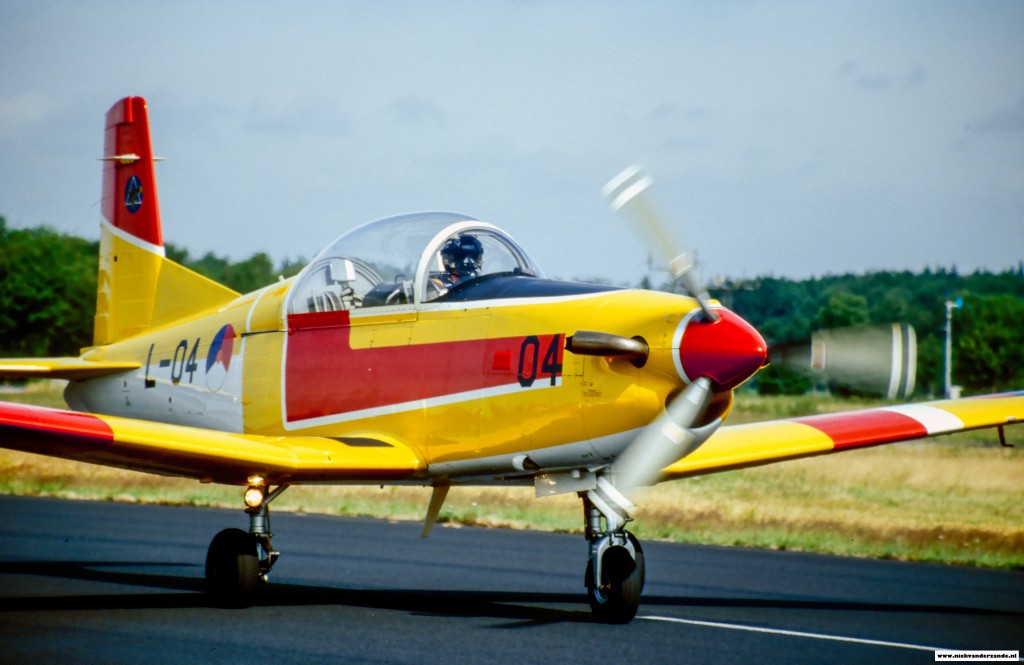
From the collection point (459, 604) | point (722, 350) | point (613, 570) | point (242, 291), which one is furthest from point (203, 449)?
point (242, 291)

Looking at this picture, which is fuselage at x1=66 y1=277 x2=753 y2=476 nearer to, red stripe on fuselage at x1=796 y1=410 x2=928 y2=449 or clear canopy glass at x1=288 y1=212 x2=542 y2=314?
clear canopy glass at x1=288 y1=212 x2=542 y2=314

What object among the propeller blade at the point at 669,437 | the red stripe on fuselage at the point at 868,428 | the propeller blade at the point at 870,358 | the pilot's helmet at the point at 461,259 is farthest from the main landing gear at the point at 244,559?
the red stripe on fuselage at the point at 868,428

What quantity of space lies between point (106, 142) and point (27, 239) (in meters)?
56.5

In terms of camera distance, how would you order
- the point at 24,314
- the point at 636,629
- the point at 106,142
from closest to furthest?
the point at 636,629 → the point at 106,142 → the point at 24,314

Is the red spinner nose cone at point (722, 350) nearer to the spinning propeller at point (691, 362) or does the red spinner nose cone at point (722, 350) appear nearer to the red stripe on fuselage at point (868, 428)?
the spinning propeller at point (691, 362)

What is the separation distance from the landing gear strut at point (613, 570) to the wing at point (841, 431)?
114 cm

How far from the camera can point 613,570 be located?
848 centimetres

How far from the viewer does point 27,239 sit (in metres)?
66.1

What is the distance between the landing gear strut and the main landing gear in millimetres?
2398

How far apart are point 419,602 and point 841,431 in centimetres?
369

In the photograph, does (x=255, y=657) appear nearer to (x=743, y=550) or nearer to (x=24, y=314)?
(x=743, y=550)

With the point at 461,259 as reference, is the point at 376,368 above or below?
below

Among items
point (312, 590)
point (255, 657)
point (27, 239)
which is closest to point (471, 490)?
point (312, 590)

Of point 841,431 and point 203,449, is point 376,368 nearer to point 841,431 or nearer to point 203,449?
point 203,449
